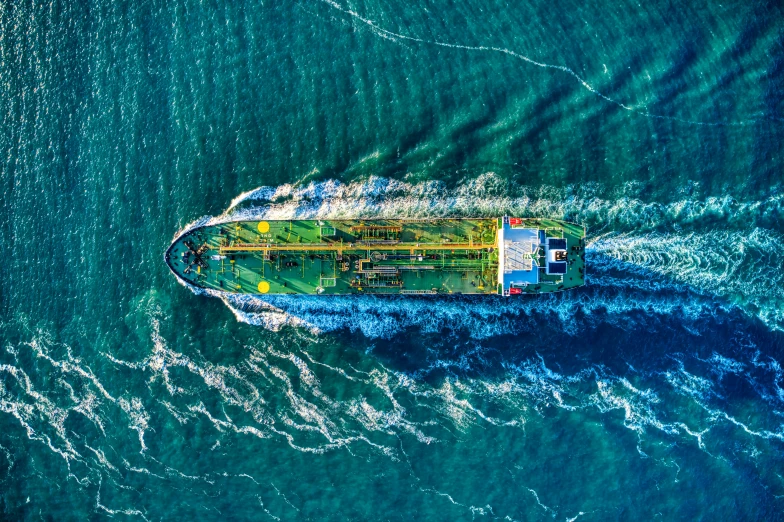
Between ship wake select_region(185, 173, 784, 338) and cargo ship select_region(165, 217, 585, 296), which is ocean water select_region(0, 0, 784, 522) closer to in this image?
ship wake select_region(185, 173, 784, 338)

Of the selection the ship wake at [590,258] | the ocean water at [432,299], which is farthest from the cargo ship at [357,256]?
the ocean water at [432,299]

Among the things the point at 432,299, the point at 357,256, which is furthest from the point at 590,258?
the point at 357,256

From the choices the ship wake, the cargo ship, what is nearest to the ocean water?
the ship wake

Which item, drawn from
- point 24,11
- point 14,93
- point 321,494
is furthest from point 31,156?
point 321,494

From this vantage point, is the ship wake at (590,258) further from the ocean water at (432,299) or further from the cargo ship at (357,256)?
the cargo ship at (357,256)

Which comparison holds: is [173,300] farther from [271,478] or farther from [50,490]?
[50,490]
